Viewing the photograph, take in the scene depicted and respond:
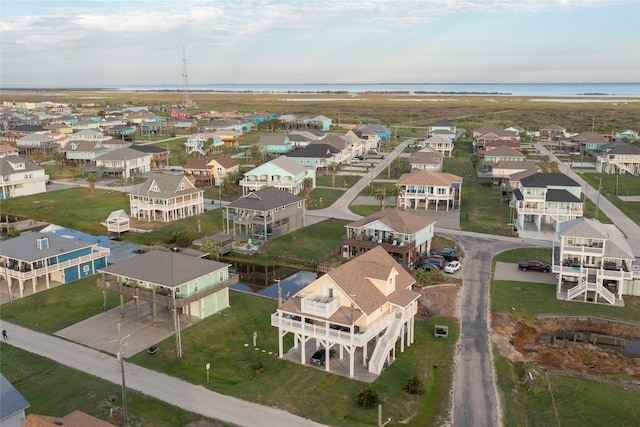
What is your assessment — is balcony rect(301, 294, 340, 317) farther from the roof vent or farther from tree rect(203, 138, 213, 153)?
tree rect(203, 138, 213, 153)

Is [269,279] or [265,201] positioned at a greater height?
[265,201]

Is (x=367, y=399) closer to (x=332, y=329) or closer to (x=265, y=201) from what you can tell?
(x=332, y=329)

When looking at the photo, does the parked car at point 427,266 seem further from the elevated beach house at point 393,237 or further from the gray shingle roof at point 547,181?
the gray shingle roof at point 547,181

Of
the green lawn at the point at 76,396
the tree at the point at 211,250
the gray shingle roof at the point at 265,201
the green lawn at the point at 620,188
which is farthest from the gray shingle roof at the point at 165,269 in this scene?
the green lawn at the point at 620,188

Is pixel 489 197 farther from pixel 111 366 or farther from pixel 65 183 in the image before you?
pixel 65 183

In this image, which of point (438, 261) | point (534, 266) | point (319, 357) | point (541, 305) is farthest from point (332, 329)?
point (534, 266)

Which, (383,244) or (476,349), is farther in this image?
(383,244)

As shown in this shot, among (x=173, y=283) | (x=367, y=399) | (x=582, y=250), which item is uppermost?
(x=173, y=283)

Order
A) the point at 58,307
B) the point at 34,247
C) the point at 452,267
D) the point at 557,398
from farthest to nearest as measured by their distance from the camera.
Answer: the point at 452,267 → the point at 34,247 → the point at 58,307 → the point at 557,398
